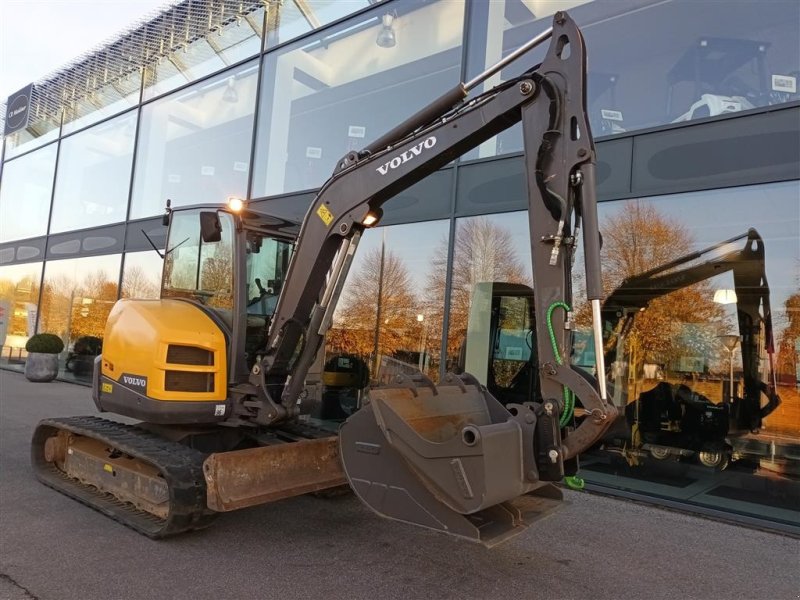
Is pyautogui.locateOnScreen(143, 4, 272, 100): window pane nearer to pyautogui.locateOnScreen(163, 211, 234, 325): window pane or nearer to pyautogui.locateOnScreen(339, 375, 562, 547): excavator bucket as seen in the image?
pyautogui.locateOnScreen(163, 211, 234, 325): window pane

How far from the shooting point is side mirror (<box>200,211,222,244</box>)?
185 inches

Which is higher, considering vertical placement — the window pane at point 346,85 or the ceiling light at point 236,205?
the window pane at point 346,85

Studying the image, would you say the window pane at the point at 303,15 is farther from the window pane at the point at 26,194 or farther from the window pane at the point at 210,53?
the window pane at the point at 26,194

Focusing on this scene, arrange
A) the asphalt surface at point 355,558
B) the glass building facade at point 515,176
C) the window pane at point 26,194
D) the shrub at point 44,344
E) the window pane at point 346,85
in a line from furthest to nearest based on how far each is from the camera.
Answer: the window pane at point 26,194 < the shrub at point 44,344 < the window pane at point 346,85 < the glass building facade at point 515,176 < the asphalt surface at point 355,558

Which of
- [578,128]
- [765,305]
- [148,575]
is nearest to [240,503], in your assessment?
[148,575]

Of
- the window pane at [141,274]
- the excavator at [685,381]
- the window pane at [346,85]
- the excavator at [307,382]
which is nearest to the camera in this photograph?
the excavator at [307,382]

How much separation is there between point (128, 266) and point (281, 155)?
211 inches

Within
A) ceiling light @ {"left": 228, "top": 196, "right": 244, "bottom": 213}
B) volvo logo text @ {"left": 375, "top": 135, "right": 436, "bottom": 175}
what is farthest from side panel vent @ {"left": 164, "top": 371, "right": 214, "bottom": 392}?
volvo logo text @ {"left": 375, "top": 135, "right": 436, "bottom": 175}

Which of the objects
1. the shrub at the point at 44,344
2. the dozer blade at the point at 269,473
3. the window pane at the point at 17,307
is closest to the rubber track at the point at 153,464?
the dozer blade at the point at 269,473

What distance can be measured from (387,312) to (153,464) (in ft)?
16.7

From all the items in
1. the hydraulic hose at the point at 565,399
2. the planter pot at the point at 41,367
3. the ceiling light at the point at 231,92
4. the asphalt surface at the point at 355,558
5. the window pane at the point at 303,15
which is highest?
the window pane at the point at 303,15

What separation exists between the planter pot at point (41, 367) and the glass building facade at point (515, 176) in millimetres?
2664

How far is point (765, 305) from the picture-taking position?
6.15m

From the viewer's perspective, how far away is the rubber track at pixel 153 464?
4059 millimetres
